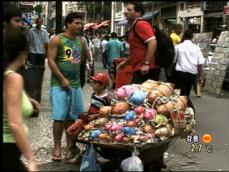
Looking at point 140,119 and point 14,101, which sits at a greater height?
point 14,101

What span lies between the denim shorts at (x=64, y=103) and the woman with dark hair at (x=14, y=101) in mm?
2753

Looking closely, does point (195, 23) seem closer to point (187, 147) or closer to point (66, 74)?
point (187, 147)

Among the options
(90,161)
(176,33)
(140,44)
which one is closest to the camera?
(90,161)

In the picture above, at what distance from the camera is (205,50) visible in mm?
16172

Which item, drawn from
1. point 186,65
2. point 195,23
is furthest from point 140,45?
point 195,23

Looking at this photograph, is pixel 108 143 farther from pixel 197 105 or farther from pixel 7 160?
pixel 197 105

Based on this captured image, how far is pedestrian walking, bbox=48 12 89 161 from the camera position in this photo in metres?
6.13

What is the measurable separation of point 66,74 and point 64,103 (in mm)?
343

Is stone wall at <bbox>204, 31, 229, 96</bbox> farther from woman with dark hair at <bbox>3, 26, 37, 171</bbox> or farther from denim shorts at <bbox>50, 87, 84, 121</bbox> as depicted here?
woman with dark hair at <bbox>3, 26, 37, 171</bbox>

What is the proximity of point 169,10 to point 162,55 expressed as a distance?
1425 inches

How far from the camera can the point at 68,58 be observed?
6223mm

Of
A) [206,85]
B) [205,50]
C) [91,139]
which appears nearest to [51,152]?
[91,139]

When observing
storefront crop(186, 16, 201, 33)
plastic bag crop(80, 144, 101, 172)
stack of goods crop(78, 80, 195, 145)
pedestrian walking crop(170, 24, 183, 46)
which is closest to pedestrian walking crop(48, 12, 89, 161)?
stack of goods crop(78, 80, 195, 145)

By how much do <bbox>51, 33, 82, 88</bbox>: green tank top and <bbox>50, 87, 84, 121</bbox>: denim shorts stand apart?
10cm
